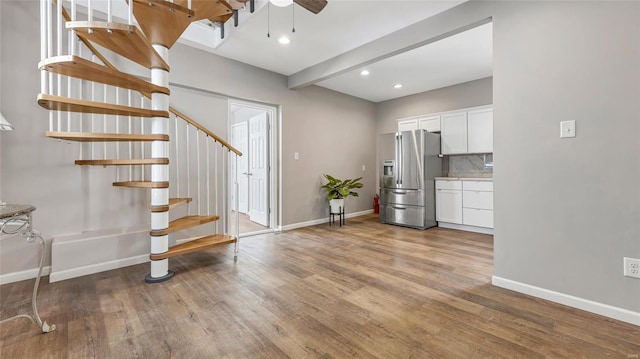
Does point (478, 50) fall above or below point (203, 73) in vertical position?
above

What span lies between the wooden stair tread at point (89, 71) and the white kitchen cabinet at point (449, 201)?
436 cm

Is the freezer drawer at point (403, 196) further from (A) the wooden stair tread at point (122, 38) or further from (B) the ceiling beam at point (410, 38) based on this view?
(A) the wooden stair tread at point (122, 38)

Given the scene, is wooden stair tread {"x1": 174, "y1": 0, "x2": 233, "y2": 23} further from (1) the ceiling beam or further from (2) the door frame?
(2) the door frame

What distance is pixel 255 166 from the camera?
Result: 5.29m

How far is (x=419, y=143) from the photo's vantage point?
15.2ft

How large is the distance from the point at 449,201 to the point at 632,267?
2.89 meters

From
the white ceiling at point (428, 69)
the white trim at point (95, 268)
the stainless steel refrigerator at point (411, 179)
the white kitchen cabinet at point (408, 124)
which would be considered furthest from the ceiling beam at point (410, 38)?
the white trim at point (95, 268)

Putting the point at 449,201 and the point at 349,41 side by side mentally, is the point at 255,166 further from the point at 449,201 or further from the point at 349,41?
the point at 449,201

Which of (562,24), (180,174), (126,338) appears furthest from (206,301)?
(562,24)

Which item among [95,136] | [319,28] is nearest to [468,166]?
[319,28]

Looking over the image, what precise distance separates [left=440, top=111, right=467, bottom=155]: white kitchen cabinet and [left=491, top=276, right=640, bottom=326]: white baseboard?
294 cm

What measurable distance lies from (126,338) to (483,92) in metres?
5.55

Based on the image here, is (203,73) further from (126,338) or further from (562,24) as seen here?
(562,24)

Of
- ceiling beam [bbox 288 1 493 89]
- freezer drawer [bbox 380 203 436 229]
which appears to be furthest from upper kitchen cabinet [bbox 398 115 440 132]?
ceiling beam [bbox 288 1 493 89]
